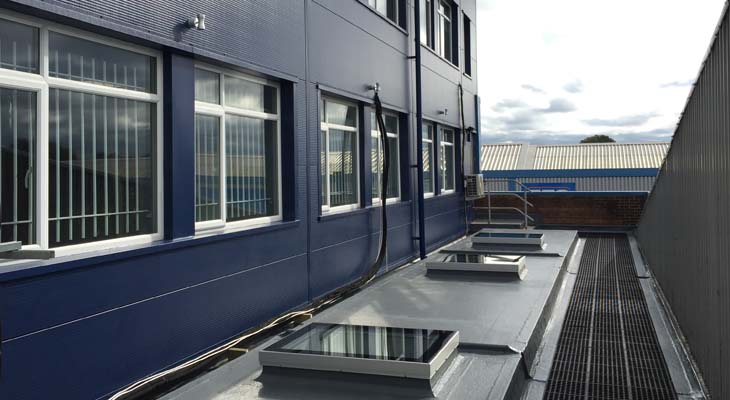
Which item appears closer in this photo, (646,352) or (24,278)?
(24,278)

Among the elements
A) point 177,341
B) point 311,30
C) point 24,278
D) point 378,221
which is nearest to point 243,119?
point 311,30

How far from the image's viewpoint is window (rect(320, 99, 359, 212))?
8570 millimetres

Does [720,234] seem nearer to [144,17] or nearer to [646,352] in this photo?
[646,352]

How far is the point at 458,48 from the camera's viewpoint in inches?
609

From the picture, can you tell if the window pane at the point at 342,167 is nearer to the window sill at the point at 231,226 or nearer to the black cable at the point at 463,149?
the window sill at the point at 231,226

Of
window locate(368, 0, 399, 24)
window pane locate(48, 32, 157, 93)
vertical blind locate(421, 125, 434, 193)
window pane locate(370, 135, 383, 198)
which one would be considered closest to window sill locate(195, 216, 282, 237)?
window pane locate(48, 32, 157, 93)

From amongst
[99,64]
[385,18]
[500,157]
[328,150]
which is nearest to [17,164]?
[99,64]

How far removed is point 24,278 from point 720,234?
175 inches

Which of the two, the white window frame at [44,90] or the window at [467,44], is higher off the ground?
the window at [467,44]

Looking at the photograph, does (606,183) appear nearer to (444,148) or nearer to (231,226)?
(444,148)

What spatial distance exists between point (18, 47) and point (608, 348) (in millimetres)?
→ 5868

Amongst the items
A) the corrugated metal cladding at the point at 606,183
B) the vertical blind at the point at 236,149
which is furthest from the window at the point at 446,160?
the vertical blind at the point at 236,149

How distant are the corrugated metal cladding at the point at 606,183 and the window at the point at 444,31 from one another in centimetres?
897

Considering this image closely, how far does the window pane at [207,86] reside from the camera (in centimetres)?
586
